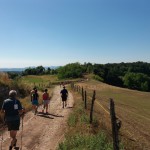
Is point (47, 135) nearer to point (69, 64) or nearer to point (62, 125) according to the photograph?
point (62, 125)

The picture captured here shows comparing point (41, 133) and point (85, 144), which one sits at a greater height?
point (85, 144)

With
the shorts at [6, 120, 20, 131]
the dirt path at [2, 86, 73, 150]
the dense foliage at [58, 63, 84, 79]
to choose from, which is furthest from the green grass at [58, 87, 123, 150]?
the dense foliage at [58, 63, 84, 79]

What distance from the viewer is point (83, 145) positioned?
12.6 meters

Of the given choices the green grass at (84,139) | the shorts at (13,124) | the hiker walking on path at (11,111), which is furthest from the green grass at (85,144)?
the hiker walking on path at (11,111)

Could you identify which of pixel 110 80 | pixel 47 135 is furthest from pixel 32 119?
pixel 110 80

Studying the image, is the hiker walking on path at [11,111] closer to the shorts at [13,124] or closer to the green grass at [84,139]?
the shorts at [13,124]

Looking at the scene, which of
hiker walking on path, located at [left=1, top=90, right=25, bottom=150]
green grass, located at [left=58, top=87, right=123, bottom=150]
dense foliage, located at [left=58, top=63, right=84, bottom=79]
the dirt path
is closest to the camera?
hiker walking on path, located at [left=1, top=90, right=25, bottom=150]

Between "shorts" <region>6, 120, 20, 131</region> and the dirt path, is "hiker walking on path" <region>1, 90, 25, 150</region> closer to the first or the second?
"shorts" <region>6, 120, 20, 131</region>

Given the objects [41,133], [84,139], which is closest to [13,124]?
[84,139]

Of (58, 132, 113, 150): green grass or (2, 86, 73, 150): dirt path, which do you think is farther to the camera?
(2, 86, 73, 150): dirt path

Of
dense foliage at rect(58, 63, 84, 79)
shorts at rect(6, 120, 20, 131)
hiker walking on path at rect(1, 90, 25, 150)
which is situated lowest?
dense foliage at rect(58, 63, 84, 79)

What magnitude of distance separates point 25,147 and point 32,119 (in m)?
7.16

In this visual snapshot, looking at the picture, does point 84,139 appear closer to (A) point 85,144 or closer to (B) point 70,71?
(A) point 85,144

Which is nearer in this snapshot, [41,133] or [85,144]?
[85,144]
